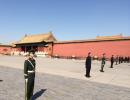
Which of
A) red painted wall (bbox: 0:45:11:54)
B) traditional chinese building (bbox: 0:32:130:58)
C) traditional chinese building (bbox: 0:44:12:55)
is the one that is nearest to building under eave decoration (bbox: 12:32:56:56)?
traditional chinese building (bbox: 0:32:130:58)

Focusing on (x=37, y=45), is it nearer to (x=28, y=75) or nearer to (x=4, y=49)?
(x=4, y=49)

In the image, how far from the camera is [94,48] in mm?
43031

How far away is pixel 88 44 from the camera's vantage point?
145 ft

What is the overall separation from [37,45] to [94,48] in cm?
2124

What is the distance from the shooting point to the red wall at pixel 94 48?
38.9 m

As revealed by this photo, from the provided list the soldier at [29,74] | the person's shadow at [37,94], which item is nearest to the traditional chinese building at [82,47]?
the person's shadow at [37,94]

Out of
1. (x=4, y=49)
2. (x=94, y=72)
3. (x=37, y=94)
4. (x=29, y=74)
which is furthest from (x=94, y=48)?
(x=4, y=49)

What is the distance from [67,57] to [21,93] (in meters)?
38.9

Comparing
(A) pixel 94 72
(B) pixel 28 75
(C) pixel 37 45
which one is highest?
(C) pixel 37 45

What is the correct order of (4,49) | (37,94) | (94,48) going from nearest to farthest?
(37,94)
(94,48)
(4,49)

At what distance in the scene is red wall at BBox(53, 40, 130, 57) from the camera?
1532 inches

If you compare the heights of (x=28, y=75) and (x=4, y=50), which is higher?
(x=4, y=50)

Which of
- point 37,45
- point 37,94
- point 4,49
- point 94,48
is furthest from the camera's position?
point 4,49

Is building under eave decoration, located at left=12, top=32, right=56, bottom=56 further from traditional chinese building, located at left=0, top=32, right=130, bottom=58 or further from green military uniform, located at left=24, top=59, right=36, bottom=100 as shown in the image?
green military uniform, located at left=24, top=59, right=36, bottom=100
